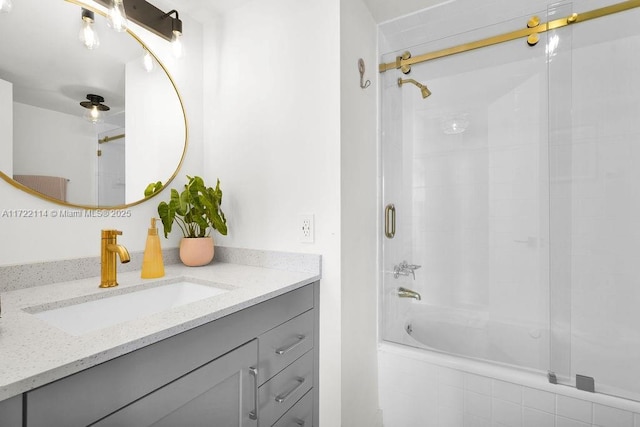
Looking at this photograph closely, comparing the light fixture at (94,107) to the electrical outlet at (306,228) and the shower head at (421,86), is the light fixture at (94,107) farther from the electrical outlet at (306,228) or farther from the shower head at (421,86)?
the shower head at (421,86)

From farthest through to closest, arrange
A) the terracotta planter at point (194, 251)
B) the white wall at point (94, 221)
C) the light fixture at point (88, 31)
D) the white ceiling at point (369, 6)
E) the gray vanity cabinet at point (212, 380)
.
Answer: the white ceiling at point (369, 6), the terracotta planter at point (194, 251), the light fixture at point (88, 31), the white wall at point (94, 221), the gray vanity cabinet at point (212, 380)

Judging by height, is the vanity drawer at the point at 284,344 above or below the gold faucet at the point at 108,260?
below

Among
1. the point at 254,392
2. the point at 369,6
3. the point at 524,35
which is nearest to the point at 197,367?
the point at 254,392

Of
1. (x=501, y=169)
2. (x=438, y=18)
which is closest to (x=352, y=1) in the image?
(x=438, y=18)

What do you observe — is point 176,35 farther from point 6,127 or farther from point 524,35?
point 524,35

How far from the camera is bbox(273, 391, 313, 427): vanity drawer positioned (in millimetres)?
1070

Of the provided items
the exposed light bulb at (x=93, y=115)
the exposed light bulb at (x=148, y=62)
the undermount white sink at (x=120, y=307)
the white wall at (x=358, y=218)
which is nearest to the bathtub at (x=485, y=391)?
the white wall at (x=358, y=218)

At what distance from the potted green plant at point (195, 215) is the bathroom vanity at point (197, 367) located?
0.46 feet

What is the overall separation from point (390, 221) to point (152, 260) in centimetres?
124

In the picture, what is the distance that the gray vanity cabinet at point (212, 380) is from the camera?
55 cm

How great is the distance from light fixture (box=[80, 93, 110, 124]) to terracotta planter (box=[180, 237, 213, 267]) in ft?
1.97

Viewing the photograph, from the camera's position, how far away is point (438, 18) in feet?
5.21

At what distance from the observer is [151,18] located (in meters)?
1.33

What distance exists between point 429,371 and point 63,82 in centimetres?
196
